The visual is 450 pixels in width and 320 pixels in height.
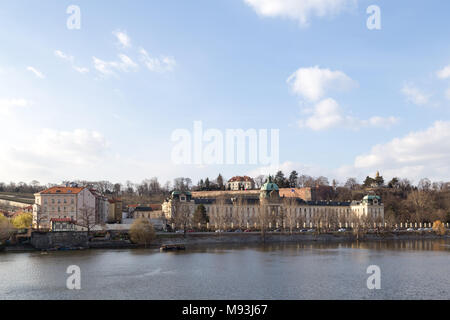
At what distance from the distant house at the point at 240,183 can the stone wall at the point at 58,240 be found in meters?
108

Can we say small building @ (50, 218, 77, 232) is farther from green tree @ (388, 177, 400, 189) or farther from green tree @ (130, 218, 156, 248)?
green tree @ (388, 177, 400, 189)

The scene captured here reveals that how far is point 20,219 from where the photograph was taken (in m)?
78.2

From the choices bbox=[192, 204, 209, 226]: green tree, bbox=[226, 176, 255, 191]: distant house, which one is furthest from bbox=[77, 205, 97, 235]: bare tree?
bbox=[226, 176, 255, 191]: distant house

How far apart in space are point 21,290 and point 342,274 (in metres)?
27.1

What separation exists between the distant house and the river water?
122 meters

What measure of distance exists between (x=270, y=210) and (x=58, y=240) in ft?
204

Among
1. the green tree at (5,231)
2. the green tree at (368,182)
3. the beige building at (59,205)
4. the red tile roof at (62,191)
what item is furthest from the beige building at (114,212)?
the green tree at (368,182)

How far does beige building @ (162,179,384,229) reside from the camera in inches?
3910

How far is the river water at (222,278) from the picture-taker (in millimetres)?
31719

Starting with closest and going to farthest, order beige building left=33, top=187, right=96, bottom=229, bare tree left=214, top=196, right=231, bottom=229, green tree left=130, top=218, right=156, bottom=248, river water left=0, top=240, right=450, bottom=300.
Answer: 1. river water left=0, top=240, right=450, bottom=300
2. green tree left=130, top=218, right=156, bottom=248
3. beige building left=33, top=187, right=96, bottom=229
4. bare tree left=214, top=196, right=231, bottom=229

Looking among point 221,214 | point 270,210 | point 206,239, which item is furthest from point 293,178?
point 206,239

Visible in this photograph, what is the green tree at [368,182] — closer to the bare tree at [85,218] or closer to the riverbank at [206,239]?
the riverbank at [206,239]
